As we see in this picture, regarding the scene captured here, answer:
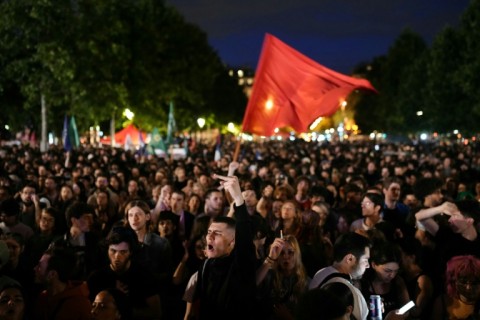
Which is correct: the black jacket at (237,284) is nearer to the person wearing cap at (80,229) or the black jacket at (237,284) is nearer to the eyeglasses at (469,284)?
the eyeglasses at (469,284)

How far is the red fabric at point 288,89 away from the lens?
7.58m

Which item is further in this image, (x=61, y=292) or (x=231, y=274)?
(x=61, y=292)

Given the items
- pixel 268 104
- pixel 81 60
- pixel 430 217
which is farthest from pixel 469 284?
pixel 81 60

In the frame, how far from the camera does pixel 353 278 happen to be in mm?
4828

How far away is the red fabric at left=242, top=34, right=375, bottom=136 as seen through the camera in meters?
7.58

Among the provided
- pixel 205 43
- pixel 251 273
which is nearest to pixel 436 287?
pixel 251 273

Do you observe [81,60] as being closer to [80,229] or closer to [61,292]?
[80,229]

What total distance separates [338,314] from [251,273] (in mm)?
1067

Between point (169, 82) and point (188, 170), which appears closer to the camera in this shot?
point (188, 170)

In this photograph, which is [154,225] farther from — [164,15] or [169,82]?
[164,15]

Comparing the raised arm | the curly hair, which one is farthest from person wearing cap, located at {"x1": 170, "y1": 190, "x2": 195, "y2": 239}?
the curly hair

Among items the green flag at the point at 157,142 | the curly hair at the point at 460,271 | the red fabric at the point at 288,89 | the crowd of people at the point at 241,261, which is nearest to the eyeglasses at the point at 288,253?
the crowd of people at the point at 241,261

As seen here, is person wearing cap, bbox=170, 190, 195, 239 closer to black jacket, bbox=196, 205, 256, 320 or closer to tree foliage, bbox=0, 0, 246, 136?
black jacket, bbox=196, 205, 256, 320

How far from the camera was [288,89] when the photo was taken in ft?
25.0
